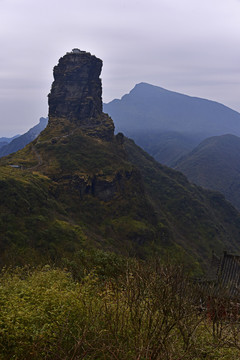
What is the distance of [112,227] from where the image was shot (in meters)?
90.2

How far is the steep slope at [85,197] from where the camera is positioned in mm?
63809

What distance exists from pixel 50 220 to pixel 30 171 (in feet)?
80.2

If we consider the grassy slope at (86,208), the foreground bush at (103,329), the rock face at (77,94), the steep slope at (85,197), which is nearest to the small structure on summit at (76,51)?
the rock face at (77,94)

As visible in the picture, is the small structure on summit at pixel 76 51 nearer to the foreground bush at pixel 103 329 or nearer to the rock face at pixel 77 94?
the rock face at pixel 77 94

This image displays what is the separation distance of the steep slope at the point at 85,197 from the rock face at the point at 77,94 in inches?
14.8

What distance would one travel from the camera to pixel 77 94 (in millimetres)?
121188

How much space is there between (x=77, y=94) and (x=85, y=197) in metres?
47.0

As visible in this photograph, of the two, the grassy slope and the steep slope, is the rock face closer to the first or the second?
the steep slope

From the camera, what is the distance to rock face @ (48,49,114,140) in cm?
12088

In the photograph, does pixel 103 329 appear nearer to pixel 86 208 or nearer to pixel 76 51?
pixel 86 208

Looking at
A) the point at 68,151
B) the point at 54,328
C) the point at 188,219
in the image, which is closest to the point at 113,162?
the point at 68,151

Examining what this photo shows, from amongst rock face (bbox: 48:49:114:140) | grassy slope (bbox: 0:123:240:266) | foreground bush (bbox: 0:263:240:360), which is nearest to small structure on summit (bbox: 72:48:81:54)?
rock face (bbox: 48:49:114:140)

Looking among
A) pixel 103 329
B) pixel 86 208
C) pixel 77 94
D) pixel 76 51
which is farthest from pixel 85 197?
pixel 103 329

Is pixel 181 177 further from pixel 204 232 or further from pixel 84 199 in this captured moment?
pixel 84 199
